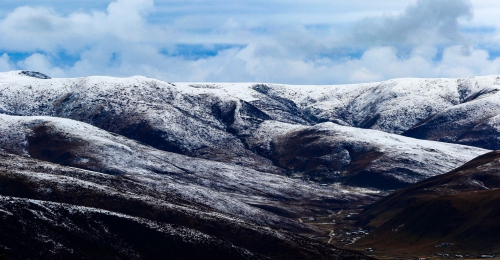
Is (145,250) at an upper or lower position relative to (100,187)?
lower

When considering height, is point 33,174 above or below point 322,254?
above

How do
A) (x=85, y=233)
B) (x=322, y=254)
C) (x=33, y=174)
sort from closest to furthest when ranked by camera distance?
(x=85, y=233), (x=322, y=254), (x=33, y=174)

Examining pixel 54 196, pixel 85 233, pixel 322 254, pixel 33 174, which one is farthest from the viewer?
pixel 33 174

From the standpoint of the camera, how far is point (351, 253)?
179 metres

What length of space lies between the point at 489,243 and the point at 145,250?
97888 mm

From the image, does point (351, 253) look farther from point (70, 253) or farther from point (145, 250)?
point (70, 253)

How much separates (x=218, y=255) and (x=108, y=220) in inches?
1062

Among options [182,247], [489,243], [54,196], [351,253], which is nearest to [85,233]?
[182,247]

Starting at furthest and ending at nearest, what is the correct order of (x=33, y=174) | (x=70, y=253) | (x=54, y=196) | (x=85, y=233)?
(x=33, y=174) → (x=54, y=196) → (x=85, y=233) → (x=70, y=253)

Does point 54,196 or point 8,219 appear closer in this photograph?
point 8,219

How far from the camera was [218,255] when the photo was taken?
514 feet

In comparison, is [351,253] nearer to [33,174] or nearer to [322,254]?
[322,254]

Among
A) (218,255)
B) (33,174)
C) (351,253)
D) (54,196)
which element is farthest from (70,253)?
(351,253)

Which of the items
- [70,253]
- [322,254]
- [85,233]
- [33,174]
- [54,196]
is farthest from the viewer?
[33,174]
